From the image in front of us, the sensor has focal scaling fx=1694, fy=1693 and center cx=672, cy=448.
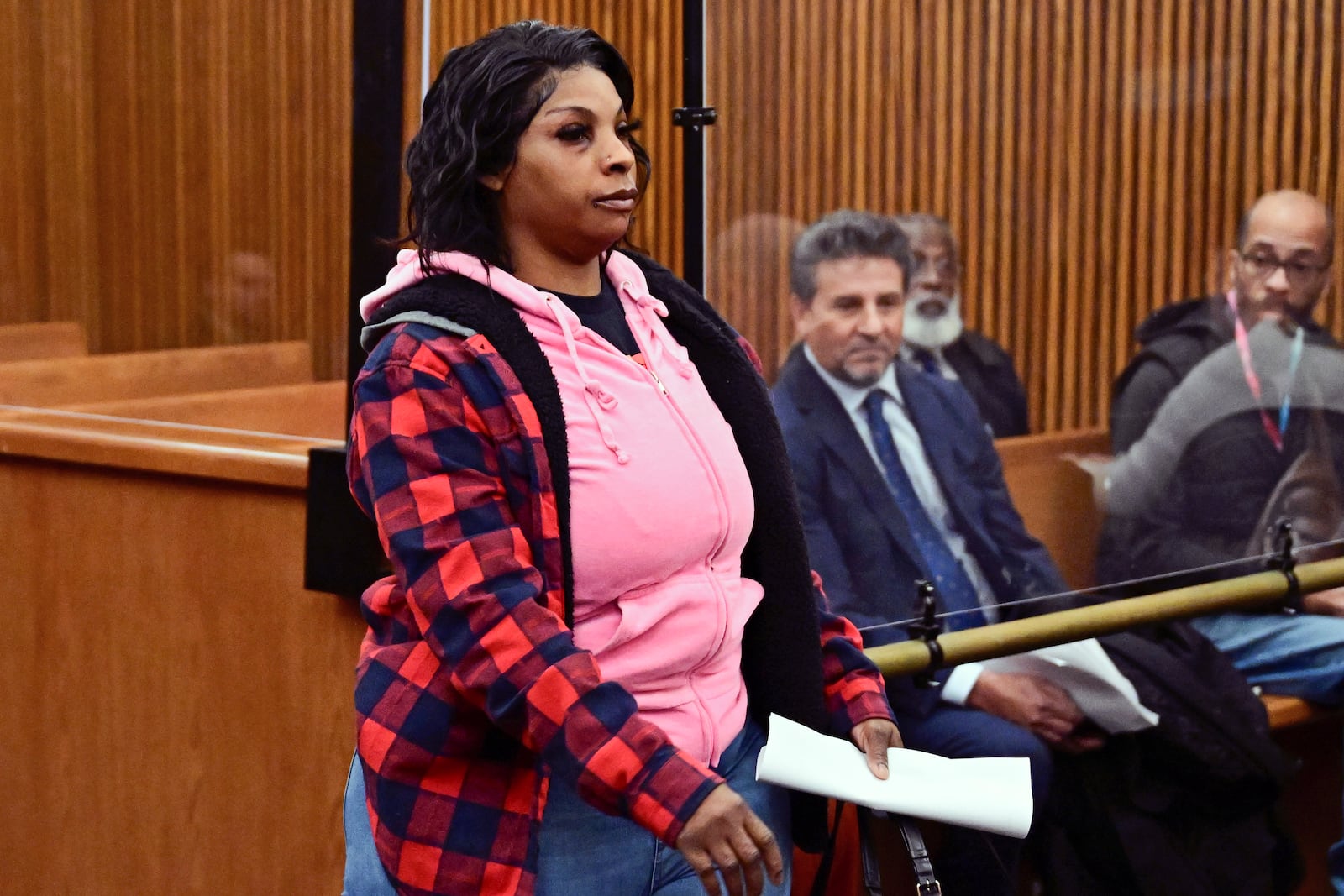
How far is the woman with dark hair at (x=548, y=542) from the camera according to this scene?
1.24m

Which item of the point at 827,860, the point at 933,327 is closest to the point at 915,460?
the point at 933,327

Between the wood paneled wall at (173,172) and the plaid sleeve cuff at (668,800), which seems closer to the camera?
the plaid sleeve cuff at (668,800)

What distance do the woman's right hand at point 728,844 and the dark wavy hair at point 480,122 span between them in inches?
19.2

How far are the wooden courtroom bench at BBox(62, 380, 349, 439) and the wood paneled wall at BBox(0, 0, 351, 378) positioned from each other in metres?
0.06

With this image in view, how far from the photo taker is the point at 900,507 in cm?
243

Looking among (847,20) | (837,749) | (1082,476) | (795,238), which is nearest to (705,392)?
(837,749)

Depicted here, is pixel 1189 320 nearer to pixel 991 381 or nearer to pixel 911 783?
pixel 991 381

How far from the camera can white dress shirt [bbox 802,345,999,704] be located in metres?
2.42

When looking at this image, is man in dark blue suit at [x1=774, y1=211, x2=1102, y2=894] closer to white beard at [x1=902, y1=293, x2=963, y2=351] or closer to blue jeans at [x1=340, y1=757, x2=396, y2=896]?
white beard at [x1=902, y1=293, x2=963, y2=351]

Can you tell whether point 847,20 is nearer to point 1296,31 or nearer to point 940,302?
point 940,302

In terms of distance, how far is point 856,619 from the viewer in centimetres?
232

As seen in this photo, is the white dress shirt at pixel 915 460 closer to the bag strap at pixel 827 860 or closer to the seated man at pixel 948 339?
the seated man at pixel 948 339

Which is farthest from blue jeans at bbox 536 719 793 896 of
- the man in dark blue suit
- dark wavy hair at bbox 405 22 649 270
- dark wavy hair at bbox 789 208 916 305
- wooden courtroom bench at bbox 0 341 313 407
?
wooden courtroom bench at bbox 0 341 313 407

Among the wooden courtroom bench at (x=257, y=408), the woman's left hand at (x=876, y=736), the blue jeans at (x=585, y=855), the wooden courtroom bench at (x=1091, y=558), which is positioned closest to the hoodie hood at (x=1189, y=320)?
the wooden courtroom bench at (x=1091, y=558)
